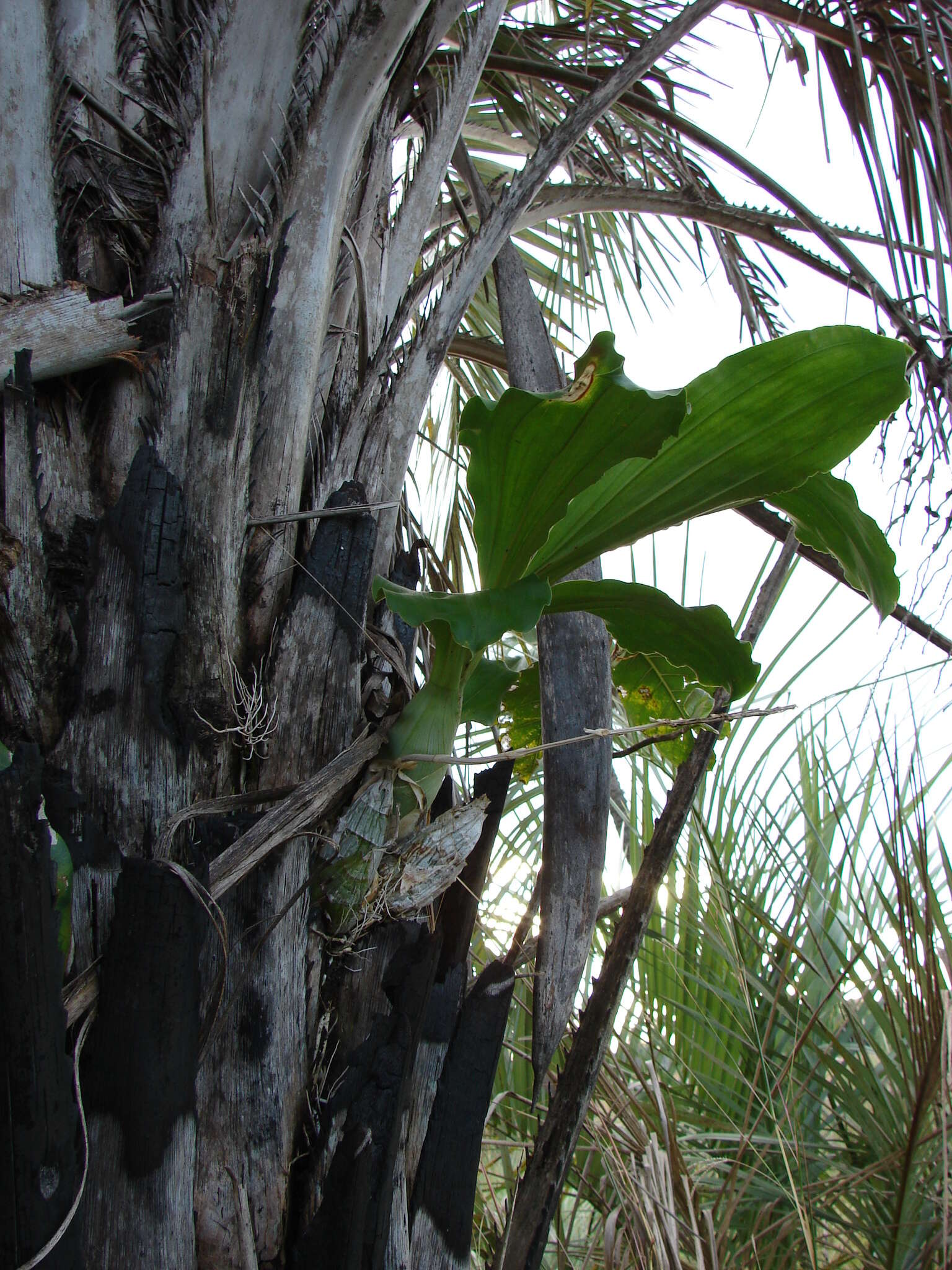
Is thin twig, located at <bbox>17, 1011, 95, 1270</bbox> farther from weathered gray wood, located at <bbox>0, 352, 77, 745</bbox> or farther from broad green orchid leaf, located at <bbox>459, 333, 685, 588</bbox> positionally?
broad green orchid leaf, located at <bbox>459, 333, 685, 588</bbox>

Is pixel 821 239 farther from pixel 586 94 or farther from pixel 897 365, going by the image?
pixel 897 365

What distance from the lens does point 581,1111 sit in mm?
730

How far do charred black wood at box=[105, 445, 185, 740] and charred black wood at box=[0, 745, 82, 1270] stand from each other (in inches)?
4.9

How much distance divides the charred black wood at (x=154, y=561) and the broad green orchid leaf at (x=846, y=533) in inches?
19.4

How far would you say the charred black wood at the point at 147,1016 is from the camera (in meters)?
0.53

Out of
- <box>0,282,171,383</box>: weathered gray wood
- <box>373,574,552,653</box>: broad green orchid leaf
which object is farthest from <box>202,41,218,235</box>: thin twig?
<box>373,574,552,653</box>: broad green orchid leaf

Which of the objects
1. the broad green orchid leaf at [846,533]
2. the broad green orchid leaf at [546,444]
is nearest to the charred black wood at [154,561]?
the broad green orchid leaf at [546,444]

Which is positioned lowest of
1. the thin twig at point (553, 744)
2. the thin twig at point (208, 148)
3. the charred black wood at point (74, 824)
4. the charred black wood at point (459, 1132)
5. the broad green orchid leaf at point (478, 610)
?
the charred black wood at point (459, 1132)

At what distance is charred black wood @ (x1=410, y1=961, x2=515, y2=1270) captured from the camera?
0.66m

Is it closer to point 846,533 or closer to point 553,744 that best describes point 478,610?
point 553,744

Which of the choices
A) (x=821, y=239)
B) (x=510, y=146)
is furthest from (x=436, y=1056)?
(x=510, y=146)

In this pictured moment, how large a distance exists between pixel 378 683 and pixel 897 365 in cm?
48

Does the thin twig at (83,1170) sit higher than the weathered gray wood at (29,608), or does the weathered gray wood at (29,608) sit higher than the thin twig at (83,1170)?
the weathered gray wood at (29,608)

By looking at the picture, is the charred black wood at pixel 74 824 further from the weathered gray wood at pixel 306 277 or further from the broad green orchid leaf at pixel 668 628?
the broad green orchid leaf at pixel 668 628
